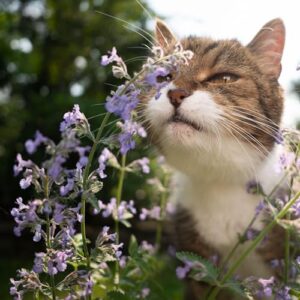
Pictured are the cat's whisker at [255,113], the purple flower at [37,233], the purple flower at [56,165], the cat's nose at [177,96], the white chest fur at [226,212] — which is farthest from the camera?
the white chest fur at [226,212]

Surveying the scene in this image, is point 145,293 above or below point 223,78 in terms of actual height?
below

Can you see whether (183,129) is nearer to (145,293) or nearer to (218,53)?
(218,53)

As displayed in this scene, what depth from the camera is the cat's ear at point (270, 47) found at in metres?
1.67

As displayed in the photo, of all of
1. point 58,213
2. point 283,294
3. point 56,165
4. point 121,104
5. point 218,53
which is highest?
point 218,53

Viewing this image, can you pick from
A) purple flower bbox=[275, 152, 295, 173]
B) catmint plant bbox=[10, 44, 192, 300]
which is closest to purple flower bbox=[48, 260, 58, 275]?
catmint plant bbox=[10, 44, 192, 300]

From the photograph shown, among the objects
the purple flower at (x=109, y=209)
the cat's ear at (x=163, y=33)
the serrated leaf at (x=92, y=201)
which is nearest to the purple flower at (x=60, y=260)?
the serrated leaf at (x=92, y=201)

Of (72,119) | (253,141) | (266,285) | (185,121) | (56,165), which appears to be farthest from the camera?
(253,141)

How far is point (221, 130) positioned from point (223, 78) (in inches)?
8.5

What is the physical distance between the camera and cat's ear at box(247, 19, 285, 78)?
65.8 inches

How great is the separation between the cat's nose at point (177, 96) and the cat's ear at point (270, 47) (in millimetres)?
464

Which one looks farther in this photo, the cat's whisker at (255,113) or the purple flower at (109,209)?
the cat's whisker at (255,113)

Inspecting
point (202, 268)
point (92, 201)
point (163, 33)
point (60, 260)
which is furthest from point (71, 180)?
point (163, 33)

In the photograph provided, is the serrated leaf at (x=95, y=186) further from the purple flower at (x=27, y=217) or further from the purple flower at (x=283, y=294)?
the purple flower at (x=283, y=294)

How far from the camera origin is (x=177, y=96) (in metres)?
1.34
